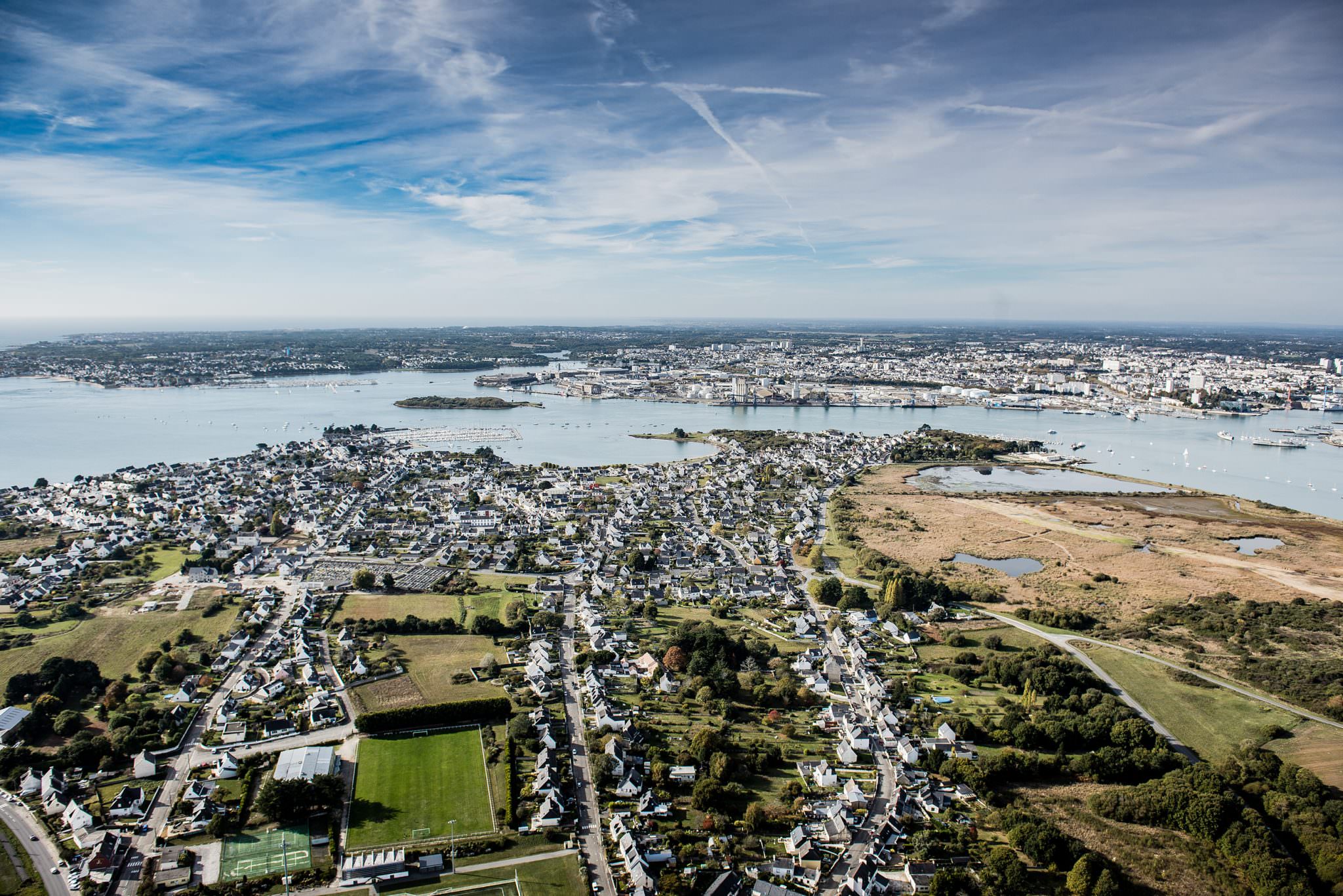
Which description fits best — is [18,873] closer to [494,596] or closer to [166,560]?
[494,596]

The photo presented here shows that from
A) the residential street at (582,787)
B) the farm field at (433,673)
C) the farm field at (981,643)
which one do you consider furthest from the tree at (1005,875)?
the farm field at (433,673)

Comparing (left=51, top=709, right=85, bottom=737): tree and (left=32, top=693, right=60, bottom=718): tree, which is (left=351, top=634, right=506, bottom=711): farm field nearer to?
(left=51, top=709, right=85, bottom=737): tree

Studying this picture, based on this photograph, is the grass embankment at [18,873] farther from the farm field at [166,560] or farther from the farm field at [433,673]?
the farm field at [166,560]

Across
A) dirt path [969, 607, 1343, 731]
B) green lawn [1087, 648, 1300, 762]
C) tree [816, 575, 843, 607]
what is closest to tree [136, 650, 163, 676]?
tree [816, 575, 843, 607]

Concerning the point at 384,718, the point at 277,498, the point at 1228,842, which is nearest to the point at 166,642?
the point at 384,718

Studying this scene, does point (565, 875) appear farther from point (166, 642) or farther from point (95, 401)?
point (95, 401)

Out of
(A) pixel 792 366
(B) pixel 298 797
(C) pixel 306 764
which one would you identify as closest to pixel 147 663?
(C) pixel 306 764
